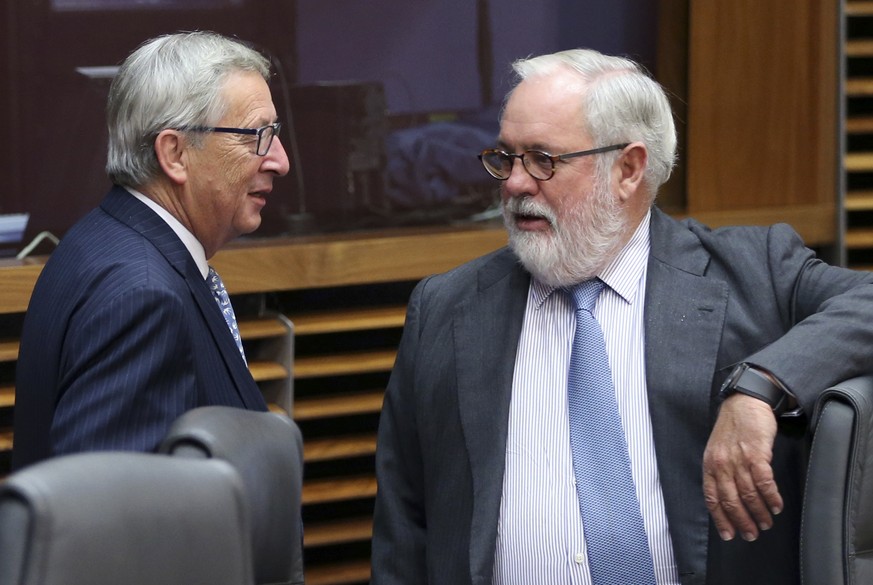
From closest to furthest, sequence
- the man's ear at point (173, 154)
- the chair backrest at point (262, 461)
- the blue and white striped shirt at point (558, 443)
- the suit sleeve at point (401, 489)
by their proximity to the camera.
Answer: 1. the chair backrest at point (262, 461)
2. the man's ear at point (173, 154)
3. the blue and white striped shirt at point (558, 443)
4. the suit sleeve at point (401, 489)

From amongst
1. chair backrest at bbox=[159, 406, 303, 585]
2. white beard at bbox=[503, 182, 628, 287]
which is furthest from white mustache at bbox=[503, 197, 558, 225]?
chair backrest at bbox=[159, 406, 303, 585]

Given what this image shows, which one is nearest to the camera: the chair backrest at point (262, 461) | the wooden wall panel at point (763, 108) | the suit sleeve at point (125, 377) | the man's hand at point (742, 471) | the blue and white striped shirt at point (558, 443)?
the chair backrest at point (262, 461)

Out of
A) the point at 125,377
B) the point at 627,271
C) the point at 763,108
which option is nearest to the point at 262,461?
the point at 125,377

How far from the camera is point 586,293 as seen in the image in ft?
7.52

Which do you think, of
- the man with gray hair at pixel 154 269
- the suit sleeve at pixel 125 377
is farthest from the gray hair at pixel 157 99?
the suit sleeve at pixel 125 377

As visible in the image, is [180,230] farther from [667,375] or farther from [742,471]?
[742,471]

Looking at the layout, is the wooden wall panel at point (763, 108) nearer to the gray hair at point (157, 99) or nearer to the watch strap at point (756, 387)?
the watch strap at point (756, 387)

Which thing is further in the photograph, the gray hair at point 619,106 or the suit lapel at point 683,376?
the gray hair at point 619,106

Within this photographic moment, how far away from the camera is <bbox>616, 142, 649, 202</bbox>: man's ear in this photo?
2320mm

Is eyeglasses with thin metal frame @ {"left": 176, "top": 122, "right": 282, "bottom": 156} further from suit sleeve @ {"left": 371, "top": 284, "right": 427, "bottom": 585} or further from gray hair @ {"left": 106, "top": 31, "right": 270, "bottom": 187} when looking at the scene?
suit sleeve @ {"left": 371, "top": 284, "right": 427, "bottom": 585}

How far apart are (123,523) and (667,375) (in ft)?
4.27

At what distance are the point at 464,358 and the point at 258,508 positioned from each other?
1.04 metres

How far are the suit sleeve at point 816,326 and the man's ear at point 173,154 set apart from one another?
3.29 feet

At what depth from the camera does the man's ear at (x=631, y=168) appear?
232 cm
